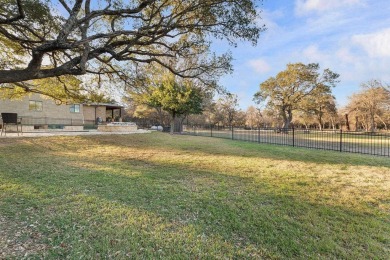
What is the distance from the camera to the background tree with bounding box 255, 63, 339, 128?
29.6m

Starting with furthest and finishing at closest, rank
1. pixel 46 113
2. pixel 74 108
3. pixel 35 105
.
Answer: pixel 74 108 → pixel 46 113 → pixel 35 105

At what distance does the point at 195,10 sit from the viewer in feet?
21.3

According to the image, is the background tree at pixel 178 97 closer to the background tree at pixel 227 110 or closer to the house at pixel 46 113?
the house at pixel 46 113

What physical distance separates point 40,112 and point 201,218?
79.2 ft

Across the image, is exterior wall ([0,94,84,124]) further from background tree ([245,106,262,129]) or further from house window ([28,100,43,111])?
background tree ([245,106,262,129])

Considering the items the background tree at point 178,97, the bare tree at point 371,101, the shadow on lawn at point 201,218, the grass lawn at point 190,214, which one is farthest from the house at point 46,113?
the bare tree at point 371,101

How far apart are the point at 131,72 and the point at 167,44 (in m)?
2.69

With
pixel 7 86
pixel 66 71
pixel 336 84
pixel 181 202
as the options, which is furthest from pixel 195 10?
pixel 336 84

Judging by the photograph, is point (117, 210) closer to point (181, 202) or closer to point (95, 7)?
point (181, 202)

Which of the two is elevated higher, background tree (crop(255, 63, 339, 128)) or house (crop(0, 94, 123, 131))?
background tree (crop(255, 63, 339, 128))

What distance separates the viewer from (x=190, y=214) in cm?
297

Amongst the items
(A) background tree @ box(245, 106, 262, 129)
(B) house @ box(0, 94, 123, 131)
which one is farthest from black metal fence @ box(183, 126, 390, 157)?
(A) background tree @ box(245, 106, 262, 129)

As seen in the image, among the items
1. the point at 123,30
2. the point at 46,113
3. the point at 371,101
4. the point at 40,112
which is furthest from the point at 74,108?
the point at 371,101

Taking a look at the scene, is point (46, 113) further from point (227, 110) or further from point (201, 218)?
point (227, 110)
